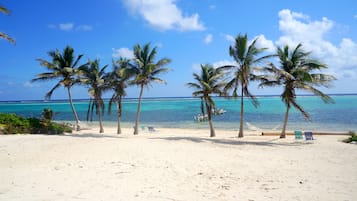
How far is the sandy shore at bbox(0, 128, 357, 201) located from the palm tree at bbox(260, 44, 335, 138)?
5947 millimetres

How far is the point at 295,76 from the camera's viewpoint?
1723cm

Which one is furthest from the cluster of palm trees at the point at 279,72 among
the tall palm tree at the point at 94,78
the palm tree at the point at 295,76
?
the tall palm tree at the point at 94,78

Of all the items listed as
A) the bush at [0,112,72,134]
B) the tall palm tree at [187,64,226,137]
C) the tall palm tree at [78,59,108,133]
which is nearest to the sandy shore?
the bush at [0,112,72,134]

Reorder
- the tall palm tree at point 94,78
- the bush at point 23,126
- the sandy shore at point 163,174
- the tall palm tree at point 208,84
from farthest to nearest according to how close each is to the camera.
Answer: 1. the tall palm tree at point 94,78
2. the tall palm tree at point 208,84
3. the bush at point 23,126
4. the sandy shore at point 163,174

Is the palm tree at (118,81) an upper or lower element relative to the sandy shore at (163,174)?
upper

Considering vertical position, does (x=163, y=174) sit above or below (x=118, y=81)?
below

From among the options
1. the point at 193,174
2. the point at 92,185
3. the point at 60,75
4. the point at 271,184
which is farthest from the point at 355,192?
the point at 60,75

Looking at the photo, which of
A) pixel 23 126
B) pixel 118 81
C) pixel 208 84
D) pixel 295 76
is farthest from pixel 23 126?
pixel 295 76

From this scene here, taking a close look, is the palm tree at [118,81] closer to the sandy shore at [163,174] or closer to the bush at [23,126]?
the bush at [23,126]

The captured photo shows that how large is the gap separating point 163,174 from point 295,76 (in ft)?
43.4

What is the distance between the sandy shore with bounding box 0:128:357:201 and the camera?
582 centimetres

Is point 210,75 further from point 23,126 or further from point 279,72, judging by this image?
point 23,126

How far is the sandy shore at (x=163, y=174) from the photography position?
229 inches

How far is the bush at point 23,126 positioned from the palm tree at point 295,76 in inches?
577
